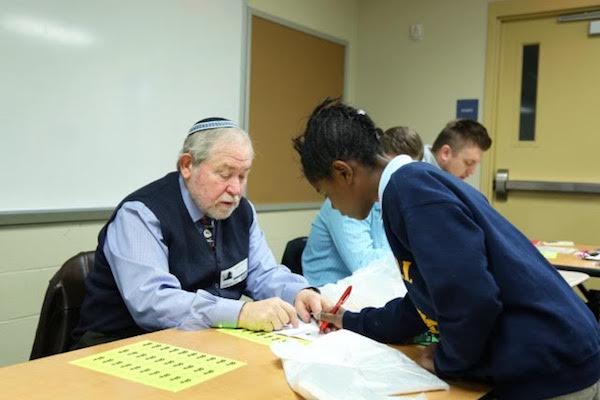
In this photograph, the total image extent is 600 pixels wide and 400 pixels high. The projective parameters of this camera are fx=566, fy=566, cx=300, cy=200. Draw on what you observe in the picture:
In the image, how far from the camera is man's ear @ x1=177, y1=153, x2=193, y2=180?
Answer: 1.70m

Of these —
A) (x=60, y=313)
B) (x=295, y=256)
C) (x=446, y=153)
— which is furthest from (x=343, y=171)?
(x=446, y=153)

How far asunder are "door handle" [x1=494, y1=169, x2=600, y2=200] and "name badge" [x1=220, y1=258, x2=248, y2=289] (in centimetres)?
271

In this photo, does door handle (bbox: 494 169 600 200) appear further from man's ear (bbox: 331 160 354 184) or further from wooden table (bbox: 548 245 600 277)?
man's ear (bbox: 331 160 354 184)

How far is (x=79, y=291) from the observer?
66.6 inches

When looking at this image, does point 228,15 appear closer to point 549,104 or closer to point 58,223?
point 58,223

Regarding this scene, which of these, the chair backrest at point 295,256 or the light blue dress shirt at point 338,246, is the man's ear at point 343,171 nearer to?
the light blue dress shirt at point 338,246

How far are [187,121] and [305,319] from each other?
1888 mm

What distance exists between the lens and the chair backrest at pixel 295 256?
2.60 meters

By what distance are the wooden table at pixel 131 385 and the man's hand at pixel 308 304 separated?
1.07 ft

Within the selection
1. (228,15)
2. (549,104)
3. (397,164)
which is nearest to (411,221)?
(397,164)

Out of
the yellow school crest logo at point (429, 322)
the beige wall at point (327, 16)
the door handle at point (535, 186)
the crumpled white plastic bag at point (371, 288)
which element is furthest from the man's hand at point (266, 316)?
the door handle at point (535, 186)

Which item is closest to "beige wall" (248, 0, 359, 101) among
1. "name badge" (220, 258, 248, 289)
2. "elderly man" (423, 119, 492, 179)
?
"elderly man" (423, 119, 492, 179)

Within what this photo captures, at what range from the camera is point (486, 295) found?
0.93 meters

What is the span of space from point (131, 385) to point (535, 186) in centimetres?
345
